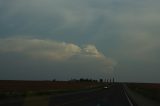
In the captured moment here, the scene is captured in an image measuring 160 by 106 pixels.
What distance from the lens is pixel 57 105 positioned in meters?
31.5

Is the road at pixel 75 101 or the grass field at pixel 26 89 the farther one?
the grass field at pixel 26 89

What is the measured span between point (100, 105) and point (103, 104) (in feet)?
0.48

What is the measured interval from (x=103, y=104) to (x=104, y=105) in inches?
5.4

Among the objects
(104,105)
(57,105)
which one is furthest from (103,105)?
(57,105)

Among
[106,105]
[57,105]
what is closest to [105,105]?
[106,105]

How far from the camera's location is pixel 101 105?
51.8ft

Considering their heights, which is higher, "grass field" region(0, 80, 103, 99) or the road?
"grass field" region(0, 80, 103, 99)

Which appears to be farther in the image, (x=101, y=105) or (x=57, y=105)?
(x=57, y=105)

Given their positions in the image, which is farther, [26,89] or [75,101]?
[26,89]

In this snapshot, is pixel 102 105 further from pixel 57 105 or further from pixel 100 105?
pixel 57 105

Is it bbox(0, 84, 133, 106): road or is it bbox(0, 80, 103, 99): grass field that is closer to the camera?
bbox(0, 84, 133, 106): road

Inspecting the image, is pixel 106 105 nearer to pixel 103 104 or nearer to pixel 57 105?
pixel 103 104

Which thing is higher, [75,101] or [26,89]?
[26,89]

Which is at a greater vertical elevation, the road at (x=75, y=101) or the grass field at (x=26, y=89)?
the grass field at (x=26, y=89)
